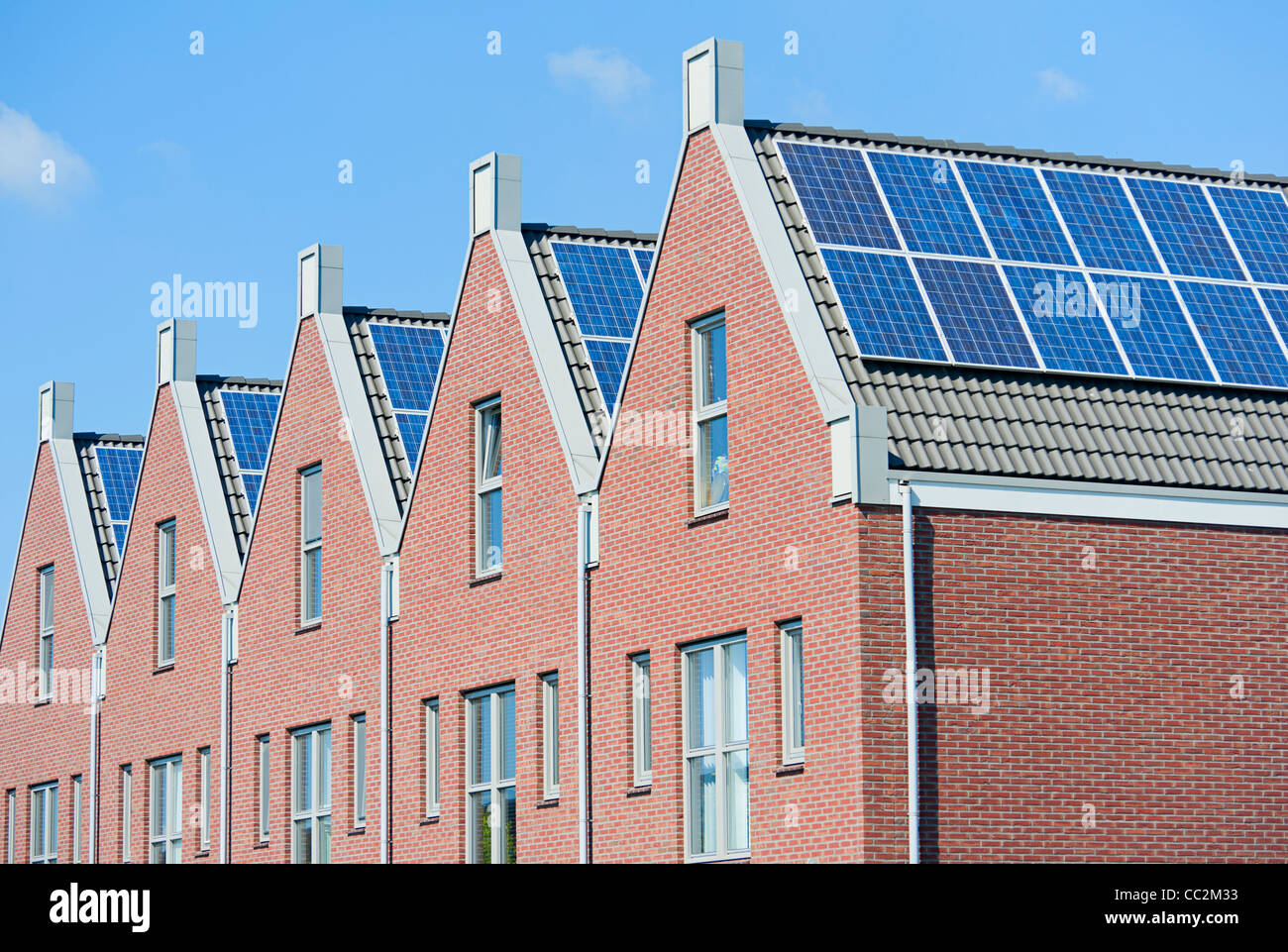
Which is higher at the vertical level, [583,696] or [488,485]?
[488,485]

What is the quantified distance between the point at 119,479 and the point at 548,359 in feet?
54.6

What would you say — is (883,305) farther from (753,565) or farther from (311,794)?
(311,794)

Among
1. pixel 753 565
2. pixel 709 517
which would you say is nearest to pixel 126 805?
pixel 709 517

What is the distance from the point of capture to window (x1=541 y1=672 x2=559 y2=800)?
23.0 m

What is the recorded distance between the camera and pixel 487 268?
2520cm

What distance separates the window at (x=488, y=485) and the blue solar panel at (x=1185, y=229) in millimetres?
7975

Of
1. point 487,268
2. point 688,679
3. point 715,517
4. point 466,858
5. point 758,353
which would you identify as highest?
point 487,268

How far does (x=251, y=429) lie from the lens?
33.7 m

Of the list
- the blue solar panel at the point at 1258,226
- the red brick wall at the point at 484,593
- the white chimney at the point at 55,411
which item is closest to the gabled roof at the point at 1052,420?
the blue solar panel at the point at 1258,226

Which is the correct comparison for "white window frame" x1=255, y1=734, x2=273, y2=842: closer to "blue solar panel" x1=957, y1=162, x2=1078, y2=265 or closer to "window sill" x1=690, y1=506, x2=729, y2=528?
"window sill" x1=690, y1=506, x2=729, y2=528

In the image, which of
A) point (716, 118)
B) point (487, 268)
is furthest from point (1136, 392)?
point (487, 268)
